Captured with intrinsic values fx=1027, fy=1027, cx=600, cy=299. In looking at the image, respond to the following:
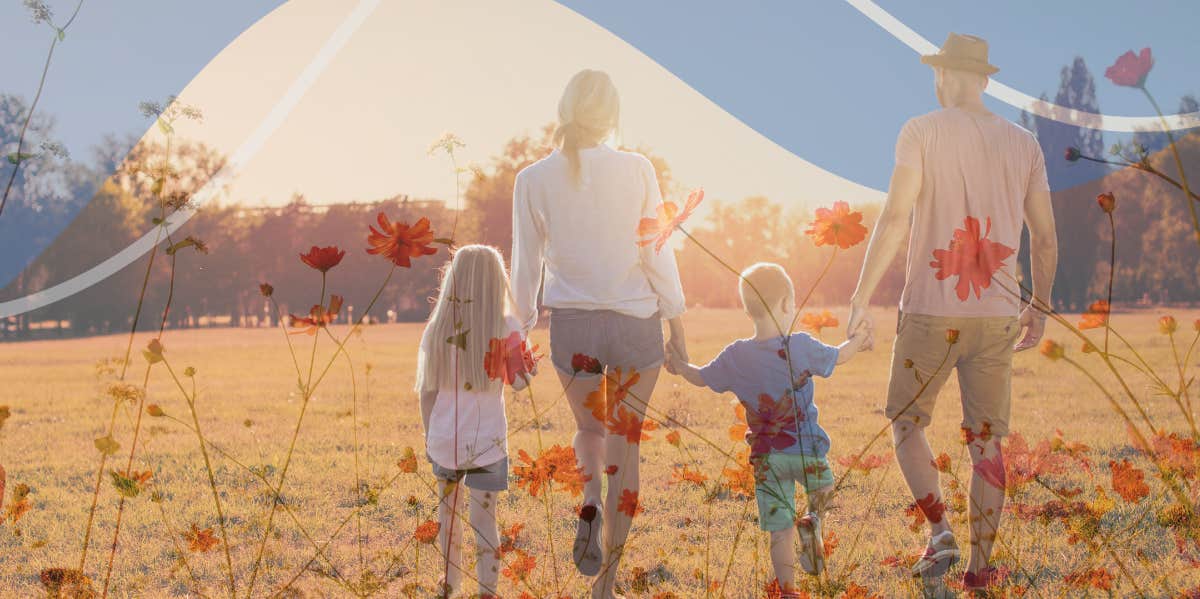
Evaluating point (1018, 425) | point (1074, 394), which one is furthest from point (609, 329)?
point (1074, 394)

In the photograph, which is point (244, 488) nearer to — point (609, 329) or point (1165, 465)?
point (609, 329)

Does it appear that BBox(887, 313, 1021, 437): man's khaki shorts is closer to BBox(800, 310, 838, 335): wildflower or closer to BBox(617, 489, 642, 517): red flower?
BBox(800, 310, 838, 335): wildflower

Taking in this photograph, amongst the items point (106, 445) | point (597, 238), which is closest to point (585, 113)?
point (597, 238)

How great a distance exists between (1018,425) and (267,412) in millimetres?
7971

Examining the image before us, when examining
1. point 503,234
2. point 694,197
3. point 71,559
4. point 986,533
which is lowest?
point 71,559

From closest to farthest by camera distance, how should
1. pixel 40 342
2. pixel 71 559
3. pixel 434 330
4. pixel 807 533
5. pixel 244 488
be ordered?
pixel 807 533 → pixel 434 330 → pixel 71 559 → pixel 244 488 → pixel 40 342

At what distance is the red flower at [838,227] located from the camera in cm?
263

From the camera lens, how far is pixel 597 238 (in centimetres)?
374

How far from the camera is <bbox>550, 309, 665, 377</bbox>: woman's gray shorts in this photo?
369 cm

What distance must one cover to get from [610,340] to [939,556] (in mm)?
1418

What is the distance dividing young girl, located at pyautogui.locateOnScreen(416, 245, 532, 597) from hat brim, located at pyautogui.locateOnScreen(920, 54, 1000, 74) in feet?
5.96

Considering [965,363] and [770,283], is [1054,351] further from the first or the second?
[965,363]

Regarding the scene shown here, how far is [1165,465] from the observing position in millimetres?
2809

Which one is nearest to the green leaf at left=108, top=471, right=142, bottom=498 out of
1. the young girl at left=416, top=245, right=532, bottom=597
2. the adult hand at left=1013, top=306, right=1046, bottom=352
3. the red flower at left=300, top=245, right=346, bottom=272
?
the red flower at left=300, top=245, right=346, bottom=272
